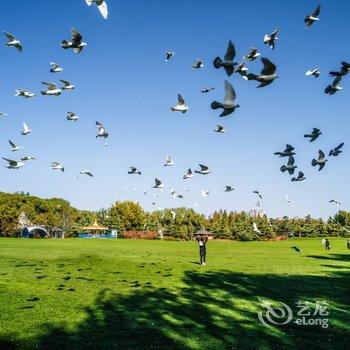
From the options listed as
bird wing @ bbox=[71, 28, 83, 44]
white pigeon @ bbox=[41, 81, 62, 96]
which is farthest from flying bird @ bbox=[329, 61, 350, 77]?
white pigeon @ bbox=[41, 81, 62, 96]

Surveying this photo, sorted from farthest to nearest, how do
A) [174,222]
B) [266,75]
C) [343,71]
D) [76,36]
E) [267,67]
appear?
[174,222], [76,36], [343,71], [266,75], [267,67]

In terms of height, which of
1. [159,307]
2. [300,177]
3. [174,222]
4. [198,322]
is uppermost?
[174,222]

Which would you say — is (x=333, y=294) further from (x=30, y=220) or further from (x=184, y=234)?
(x=30, y=220)

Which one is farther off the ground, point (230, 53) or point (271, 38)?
point (271, 38)

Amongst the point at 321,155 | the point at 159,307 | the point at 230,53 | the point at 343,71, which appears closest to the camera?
the point at 230,53

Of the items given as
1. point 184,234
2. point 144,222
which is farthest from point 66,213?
point 184,234

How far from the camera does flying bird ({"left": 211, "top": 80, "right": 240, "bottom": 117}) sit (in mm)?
7656

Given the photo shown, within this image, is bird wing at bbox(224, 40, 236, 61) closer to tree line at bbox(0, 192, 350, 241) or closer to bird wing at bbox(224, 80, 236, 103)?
bird wing at bbox(224, 80, 236, 103)

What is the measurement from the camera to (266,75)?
7598 millimetres

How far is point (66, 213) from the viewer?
112250 mm

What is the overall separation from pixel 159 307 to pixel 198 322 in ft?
7.47

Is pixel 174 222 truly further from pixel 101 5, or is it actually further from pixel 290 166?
pixel 101 5

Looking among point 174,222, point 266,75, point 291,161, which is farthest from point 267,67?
point 174,222

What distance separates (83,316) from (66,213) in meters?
103
